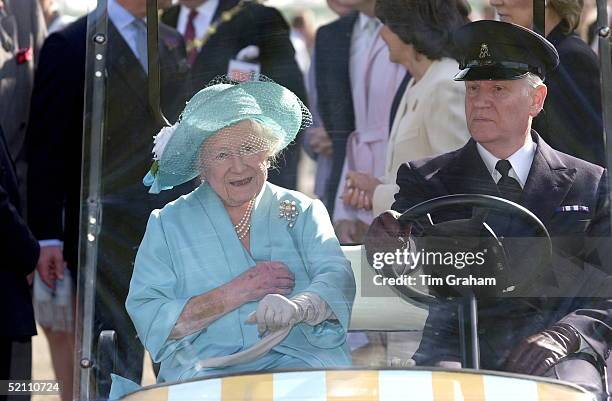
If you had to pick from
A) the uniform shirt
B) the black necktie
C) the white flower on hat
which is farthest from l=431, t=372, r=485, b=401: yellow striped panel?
the uniform shirt

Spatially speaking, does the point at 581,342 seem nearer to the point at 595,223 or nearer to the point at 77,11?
the point at 595,223

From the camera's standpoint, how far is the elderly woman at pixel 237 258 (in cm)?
257

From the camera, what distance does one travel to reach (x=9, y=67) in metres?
4.25

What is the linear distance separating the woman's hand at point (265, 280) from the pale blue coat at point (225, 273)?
0.5 inches

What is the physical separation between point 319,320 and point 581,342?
0.59 m

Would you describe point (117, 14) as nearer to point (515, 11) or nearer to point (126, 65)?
point (126, 65)

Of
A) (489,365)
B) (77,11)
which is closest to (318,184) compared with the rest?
(489,365)

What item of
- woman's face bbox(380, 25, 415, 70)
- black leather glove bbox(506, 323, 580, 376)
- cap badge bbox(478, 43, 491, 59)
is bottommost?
black leather glove bbox(506, 323, 580, 376)

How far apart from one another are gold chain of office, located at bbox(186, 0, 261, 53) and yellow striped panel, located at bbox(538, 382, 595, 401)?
3.80ft

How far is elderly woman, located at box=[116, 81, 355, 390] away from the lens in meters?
2.57

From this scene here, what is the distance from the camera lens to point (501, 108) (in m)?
2.75

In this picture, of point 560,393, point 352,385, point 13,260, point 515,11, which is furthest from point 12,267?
point 560,393

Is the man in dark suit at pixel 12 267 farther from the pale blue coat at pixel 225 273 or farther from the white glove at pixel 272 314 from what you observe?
the white glove at pixel 272 314

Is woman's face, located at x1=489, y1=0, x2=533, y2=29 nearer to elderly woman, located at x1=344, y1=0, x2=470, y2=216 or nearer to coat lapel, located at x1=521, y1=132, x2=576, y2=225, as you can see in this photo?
elderly woman, located at x1=344, y1=0, x2=470, y2=216
